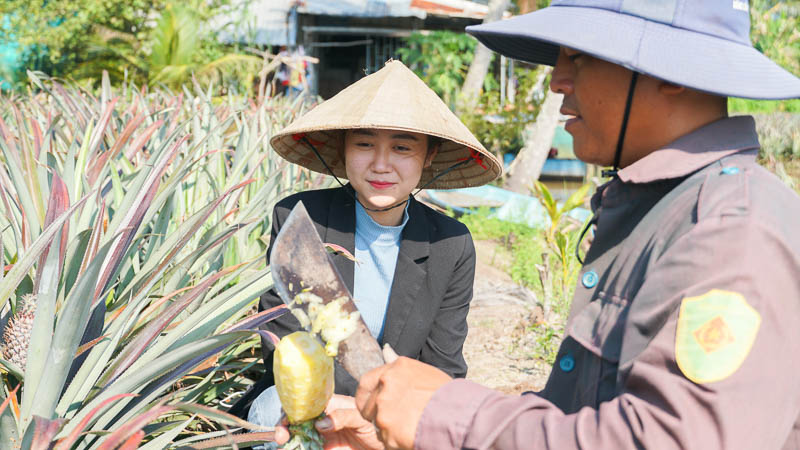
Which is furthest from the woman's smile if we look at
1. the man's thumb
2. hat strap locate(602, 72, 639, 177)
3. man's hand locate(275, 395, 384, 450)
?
hat strap locate(602, 72, 639, 177)

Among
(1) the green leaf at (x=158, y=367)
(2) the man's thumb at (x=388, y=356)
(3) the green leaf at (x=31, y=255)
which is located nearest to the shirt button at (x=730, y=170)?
(2) the man's thumb at (x=388, y=356)

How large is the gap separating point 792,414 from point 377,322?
151cm

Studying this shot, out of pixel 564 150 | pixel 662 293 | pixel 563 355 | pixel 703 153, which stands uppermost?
pixel 703 153

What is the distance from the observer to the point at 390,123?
2.11 m

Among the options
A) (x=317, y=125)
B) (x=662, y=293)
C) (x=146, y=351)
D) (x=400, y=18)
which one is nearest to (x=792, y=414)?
(x=662, y=293)

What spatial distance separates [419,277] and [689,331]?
1431 millimetres

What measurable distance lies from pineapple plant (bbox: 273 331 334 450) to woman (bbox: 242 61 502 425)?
30.3 inches

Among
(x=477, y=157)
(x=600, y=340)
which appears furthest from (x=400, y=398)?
(x=477, y=157)

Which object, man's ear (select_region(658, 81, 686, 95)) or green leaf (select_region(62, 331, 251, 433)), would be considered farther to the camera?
green leaf (select_region(62, 331, 251, 433))

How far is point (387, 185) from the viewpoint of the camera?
225cm

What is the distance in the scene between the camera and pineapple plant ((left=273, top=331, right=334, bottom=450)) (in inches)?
51.6

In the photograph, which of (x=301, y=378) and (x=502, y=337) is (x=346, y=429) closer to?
(x=301, y=378)

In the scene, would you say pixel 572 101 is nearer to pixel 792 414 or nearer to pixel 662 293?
pixel 662 293

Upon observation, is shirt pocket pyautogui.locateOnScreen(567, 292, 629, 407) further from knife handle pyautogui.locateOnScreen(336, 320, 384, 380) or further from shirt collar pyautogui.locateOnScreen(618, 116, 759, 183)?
knife handle pyautogui.locateOnScreen(336, 320, 384, 380)
